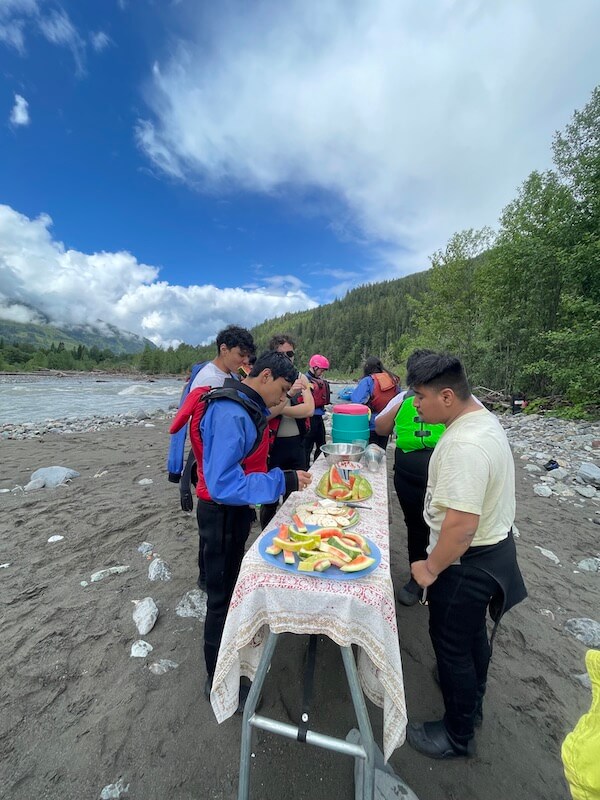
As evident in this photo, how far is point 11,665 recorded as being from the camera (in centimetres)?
271

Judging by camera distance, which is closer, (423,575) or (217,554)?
(423,575)

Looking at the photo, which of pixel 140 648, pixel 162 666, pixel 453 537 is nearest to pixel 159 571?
pixel 140 648

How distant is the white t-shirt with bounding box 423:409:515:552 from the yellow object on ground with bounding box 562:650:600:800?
65cm

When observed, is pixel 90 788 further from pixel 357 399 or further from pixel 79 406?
pixel 79 406

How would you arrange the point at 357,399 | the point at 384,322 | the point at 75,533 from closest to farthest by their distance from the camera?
the point at 75,533
the point at 357,399
the point at 384,322

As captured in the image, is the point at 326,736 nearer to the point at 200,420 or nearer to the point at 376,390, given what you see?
the point at 200,420

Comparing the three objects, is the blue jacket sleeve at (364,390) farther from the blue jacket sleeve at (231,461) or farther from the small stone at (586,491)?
the small stone at (586,491)

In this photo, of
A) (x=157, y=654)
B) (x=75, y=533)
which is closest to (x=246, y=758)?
(x=157, y=654)

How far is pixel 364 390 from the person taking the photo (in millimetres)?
5566

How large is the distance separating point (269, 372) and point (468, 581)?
1726 millimetres

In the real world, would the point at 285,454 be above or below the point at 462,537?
below

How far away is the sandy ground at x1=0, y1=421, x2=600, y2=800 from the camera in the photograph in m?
2.02

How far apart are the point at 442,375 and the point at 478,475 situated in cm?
58

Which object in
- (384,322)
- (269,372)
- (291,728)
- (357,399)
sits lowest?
(291,728)
